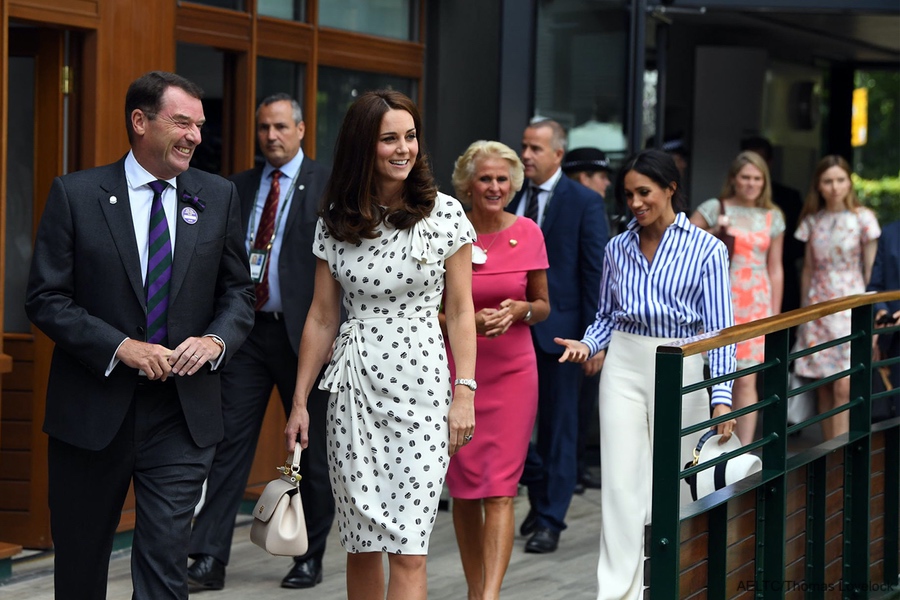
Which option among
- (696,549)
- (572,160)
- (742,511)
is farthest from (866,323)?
(572,160)

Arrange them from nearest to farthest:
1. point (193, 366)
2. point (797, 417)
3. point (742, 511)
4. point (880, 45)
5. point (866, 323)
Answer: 1. point (193, 366)
2. point (742, 511)
3. point (866, 323)
4. point (797, 417)
5. point (880, 45)

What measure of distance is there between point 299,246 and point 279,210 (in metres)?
0.21

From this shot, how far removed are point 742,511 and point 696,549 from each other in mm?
437

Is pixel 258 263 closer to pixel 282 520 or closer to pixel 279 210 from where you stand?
pixel 279 210

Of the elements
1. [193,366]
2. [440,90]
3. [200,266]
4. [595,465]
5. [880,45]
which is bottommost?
[595,465]

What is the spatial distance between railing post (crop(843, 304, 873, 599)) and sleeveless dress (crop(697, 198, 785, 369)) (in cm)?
288

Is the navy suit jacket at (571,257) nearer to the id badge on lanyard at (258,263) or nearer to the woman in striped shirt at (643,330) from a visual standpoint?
the woman in striped shirt at (643,330)

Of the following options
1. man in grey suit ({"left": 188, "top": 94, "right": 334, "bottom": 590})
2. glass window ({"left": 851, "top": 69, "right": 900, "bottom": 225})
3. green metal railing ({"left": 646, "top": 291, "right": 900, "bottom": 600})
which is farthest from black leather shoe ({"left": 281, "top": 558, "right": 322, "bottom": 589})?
glass window ({"left": 851, "top": 69, "right": 900, "bottom": 225})

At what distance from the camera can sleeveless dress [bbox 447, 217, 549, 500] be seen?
5.67 metres

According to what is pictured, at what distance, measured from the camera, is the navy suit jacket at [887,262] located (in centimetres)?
783

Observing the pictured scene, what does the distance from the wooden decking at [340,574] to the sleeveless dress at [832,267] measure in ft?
9.39

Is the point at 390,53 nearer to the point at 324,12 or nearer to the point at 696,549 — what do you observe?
the point at 324,12

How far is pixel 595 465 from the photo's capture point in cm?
958

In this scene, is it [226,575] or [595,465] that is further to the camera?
[595,465]
